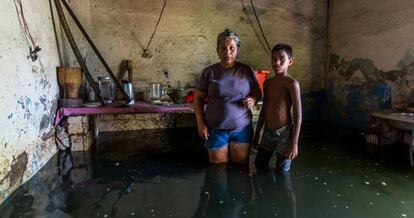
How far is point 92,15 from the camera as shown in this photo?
4.52 m

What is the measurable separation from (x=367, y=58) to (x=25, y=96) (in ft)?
16.0

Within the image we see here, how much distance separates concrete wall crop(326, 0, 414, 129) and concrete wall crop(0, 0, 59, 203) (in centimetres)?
470

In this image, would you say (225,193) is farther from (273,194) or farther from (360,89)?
(360,89)

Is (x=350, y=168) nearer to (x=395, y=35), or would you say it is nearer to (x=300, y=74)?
(x=395, y=35)

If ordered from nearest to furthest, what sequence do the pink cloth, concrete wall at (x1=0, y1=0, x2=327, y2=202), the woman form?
concrete wall at (x1=0, y1=0, x2=327, y2=202)
the woman
the pink cloth

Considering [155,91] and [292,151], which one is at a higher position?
[155,91]

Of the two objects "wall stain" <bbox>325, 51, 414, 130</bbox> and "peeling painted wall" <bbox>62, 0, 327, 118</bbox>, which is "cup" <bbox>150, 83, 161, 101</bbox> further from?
"wall stain" <bbox>325, 51, 414, 130</bbox>

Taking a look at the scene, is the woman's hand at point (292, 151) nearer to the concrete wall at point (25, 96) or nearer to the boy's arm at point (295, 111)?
the boy's arm at point (295, 111)

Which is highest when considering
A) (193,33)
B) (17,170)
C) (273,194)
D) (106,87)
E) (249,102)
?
(193,33)

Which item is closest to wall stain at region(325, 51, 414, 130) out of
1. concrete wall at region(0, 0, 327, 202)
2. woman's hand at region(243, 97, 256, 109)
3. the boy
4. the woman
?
concrete wall at region(0, 0, 327, 202)

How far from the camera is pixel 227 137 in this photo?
2.83m

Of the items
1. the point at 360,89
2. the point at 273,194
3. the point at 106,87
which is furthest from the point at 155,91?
the point at 360,89

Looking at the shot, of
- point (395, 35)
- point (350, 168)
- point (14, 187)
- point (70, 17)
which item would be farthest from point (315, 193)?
point (70, 17)

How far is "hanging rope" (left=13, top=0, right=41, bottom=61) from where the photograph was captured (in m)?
2.62
